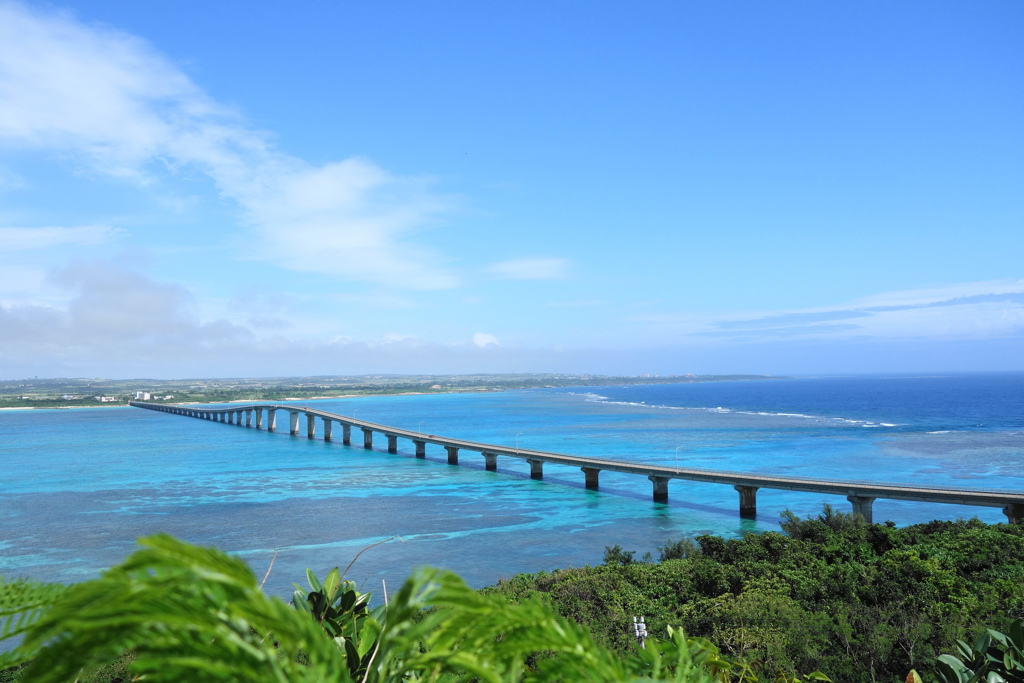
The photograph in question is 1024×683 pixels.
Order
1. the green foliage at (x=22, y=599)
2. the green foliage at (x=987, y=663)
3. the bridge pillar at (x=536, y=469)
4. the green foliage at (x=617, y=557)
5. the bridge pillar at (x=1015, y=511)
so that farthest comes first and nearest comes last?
the bridge pillar at (x=536, y=469), the bridge pillar at (x=1015, y=511), the green foliage at (x=617, y=557), the green foliage at (x=987, y=663), the green foliage at (x=22, y=599)

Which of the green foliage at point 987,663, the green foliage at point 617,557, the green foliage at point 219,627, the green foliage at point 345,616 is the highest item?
the green foliage at point 219,627

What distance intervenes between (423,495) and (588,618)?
34715mm

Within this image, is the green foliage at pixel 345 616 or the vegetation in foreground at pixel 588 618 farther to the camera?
the green foliage at pixel 345 616

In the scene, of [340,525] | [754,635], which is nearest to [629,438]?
[340,525]

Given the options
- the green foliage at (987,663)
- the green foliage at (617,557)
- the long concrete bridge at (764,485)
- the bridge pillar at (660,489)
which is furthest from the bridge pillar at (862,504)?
the green foliage at (987,663)

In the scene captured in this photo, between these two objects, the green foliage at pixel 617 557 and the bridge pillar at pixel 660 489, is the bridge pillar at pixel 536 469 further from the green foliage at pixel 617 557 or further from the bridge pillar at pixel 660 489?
the green foliage at pixel 617 557

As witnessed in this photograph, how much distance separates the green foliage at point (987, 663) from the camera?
14.1 feet

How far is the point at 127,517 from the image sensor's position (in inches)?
1652

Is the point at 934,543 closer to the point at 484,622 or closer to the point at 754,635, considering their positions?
the point at 754,635

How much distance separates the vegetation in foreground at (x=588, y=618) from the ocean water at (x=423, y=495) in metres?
5.98

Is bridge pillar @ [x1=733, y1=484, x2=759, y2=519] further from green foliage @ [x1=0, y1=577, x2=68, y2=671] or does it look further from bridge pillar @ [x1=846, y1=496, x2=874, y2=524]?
green foliage @ [x1=0, y1=577, x2=68, y2=671]

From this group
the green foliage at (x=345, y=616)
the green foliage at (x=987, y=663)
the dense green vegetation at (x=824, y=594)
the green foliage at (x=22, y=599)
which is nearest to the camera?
the green foliage at (x=22, y=599)

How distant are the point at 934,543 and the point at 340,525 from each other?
29.1m

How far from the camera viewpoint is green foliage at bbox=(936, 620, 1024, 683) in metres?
4.31
